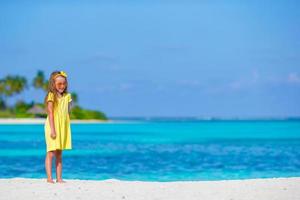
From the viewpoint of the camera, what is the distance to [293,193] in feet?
37.1

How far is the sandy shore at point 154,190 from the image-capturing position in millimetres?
11047

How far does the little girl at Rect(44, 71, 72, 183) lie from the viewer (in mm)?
12742

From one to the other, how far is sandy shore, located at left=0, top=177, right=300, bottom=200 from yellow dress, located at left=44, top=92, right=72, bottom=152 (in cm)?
77

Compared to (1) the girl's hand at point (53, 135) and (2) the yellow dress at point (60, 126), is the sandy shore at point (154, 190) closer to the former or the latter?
(2) the yellow dress at point (60, 126)

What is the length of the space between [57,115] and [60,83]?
629 mm

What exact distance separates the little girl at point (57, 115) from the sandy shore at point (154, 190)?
0.75 meters

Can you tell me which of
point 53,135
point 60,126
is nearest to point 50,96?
point 60,126

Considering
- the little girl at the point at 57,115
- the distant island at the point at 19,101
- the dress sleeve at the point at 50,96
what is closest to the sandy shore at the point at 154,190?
the little girl at the point at 57,115

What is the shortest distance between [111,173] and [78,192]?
9.17 m

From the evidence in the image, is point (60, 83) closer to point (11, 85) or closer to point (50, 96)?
point (50, 96)

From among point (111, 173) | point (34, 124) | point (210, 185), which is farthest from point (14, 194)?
point (34, 124)

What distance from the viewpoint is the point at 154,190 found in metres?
11.8

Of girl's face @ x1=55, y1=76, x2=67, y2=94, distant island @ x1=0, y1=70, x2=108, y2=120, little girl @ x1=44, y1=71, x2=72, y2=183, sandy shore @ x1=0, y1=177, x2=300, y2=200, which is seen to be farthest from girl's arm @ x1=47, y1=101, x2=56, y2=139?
distant island @ x1=0, y1=70, x2=108, y2=120

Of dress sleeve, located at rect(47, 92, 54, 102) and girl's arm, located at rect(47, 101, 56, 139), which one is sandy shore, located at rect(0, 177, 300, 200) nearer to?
Result: girl's arm, located at rect(47, 101, 56, 139)
